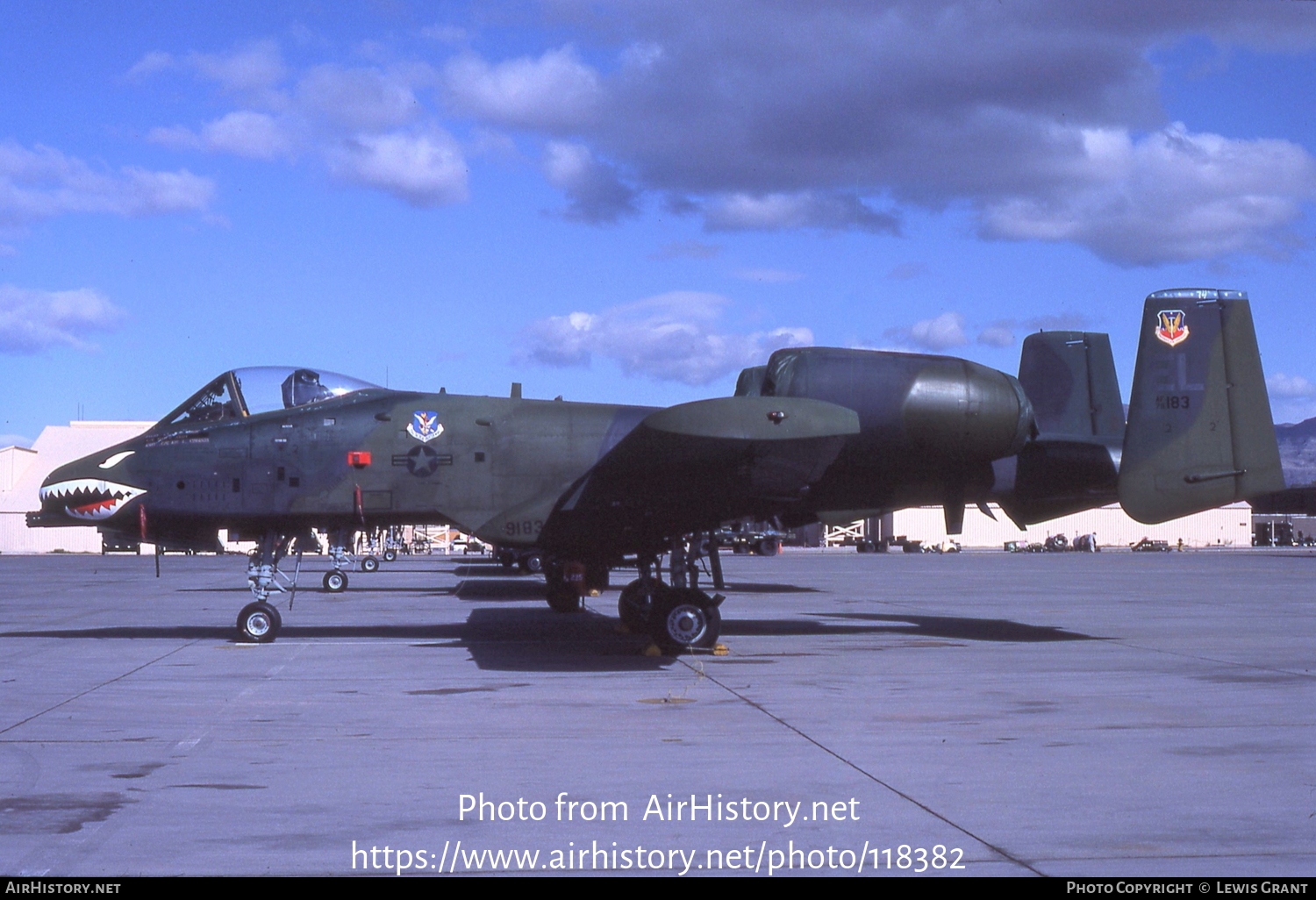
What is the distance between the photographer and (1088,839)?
5.79m

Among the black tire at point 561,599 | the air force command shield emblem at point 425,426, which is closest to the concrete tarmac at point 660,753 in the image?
the air force command shield emblem at point 425,426

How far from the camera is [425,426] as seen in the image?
583 inches

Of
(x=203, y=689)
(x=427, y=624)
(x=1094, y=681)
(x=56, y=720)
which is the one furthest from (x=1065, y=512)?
(x=56, y=720)

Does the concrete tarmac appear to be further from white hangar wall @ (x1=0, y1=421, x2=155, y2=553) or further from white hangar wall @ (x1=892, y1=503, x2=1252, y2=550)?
white hangar wall @ (x1=892, y1=503, x2=1252, y2=550)

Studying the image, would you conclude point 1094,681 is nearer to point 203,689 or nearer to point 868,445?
point 868,445

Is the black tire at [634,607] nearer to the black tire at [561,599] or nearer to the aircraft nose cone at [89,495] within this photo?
the black tire at [561,599]

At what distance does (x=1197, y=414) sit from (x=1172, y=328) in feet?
3.66

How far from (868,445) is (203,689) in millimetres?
7650

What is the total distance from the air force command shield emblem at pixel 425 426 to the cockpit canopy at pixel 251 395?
103 cm

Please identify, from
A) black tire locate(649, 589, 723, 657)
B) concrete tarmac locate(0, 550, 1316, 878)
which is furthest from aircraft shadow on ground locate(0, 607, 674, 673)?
black tire locate(649, 589, 723, 657)

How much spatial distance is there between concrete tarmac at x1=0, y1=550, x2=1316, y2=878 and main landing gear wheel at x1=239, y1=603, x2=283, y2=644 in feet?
0.65

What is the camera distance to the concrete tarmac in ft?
18.5

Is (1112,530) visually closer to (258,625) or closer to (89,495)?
(258,625)

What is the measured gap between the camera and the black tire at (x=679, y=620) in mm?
14156
